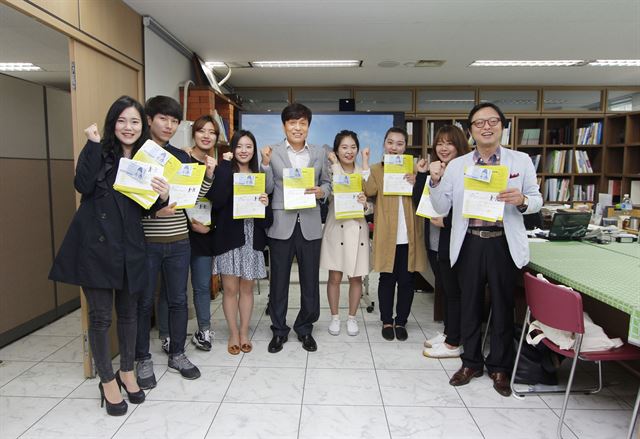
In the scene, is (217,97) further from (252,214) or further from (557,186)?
(557,186)

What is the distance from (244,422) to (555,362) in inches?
71.6

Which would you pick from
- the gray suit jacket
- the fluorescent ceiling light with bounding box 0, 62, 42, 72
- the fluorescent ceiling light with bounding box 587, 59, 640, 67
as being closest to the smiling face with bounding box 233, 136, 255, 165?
the gray suit jacket

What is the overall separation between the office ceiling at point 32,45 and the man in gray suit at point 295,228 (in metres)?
1.88

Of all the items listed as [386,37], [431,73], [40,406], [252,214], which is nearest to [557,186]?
[431,73]

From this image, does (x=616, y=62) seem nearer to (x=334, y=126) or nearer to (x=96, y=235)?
(x=334, y=126)

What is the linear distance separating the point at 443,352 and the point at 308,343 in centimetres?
93

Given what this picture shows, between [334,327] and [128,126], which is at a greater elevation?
[128,126]

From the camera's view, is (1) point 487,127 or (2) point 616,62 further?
(2) point 616,62

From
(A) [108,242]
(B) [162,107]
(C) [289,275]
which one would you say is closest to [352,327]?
(C) [289,275]

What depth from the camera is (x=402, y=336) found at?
10.6 feet

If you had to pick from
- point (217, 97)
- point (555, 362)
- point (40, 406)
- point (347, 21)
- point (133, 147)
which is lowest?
point (40, 406)

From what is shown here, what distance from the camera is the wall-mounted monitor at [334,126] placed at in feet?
17.8

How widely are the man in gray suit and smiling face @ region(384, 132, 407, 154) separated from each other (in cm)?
46

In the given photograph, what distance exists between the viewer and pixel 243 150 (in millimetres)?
2791
